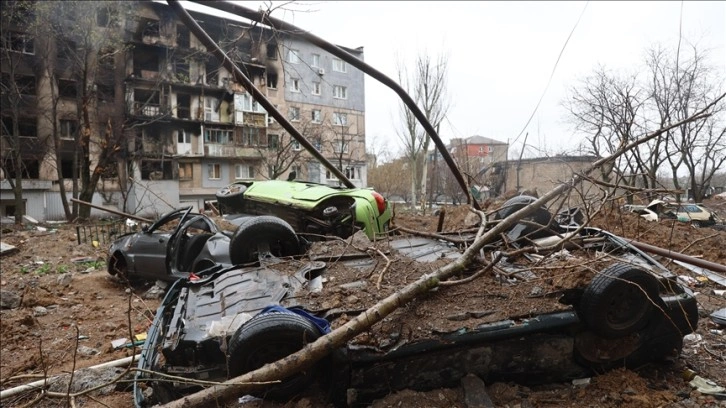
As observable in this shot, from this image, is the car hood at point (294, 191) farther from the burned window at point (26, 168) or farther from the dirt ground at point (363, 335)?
the burned window at point (26, 168)

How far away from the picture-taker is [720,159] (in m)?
15.1

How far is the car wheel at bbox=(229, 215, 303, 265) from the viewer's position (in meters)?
4.27

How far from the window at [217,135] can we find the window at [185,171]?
6.86ft

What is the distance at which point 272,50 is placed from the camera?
12.4 ft

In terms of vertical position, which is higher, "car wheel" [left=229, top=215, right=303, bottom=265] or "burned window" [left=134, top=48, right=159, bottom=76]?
"burned window" [left=134, top=48, right=159, bottom=76]

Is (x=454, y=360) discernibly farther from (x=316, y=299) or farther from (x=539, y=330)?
(x=316, y=299)

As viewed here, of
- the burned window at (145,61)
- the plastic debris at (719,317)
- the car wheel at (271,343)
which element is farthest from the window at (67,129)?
the plastic debris at (719,317)

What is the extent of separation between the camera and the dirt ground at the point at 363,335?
2.69m

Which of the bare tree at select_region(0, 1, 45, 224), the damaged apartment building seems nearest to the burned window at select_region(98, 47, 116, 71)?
the damaged apartment building

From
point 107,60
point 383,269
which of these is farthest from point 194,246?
point 107,60

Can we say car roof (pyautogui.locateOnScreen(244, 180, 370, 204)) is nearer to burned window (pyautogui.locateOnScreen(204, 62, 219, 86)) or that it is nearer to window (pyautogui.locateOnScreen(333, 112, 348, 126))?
burned window (pyautogui.locateOnScreen(204, 62, 219, 86))

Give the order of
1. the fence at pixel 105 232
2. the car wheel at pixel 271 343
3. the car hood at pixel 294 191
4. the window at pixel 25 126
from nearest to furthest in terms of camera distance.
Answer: the car wheel at pixel 271 343
the car hood at pixel 294 191
the fence at pixel 105 232
the window at pixel 25 126

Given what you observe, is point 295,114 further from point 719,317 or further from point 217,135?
point 719,317

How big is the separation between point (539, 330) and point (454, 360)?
62 cm
